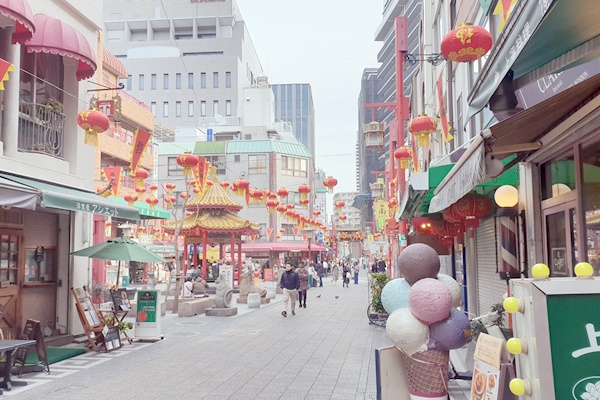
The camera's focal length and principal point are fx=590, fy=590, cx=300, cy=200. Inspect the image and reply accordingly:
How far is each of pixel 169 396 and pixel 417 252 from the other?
449 cm

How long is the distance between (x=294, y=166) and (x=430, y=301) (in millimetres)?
57998

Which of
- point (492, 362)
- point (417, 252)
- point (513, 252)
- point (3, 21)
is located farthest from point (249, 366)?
point (3, 21)

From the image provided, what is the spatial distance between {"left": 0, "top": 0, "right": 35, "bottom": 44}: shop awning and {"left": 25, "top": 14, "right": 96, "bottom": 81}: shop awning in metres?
0.39

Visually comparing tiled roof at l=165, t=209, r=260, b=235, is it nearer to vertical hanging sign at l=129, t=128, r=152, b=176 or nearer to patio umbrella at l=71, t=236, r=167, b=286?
vertical hanging sign at l=129, t=128, r=152, b=176

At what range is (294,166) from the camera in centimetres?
6294

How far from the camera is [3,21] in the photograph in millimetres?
10805

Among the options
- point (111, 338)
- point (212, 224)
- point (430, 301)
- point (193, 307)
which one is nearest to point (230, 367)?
point (111, 338)

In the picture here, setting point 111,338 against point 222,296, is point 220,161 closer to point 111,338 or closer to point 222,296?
point 222,296

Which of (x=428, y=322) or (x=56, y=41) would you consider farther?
(x=56, y=41)

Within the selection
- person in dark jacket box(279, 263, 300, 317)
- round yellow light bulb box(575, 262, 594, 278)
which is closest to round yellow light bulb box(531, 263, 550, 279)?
round yellow light bulb box(575, 262, 594, 278)

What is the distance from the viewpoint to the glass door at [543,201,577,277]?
7.34m

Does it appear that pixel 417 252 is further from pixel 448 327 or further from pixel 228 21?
pixel 228 21

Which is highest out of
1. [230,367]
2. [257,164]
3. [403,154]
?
[257,164]

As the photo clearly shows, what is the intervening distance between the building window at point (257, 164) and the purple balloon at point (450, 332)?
55.8m
